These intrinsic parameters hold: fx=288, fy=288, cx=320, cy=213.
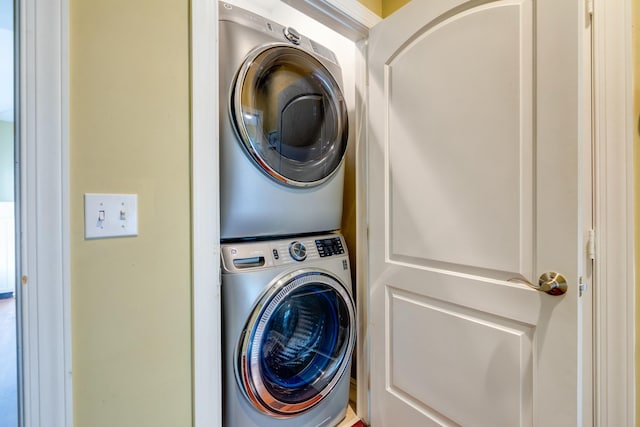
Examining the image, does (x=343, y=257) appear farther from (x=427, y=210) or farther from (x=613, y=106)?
(x=613, y=106)

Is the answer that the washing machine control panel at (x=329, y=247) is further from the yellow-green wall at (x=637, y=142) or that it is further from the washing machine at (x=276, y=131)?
the yellow-green wall at (x=637, y=142)

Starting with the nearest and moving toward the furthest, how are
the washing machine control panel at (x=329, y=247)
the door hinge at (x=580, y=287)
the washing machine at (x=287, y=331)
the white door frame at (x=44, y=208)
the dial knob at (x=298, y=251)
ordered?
the white door frame at (x=44, y=208) → the door hinge at (x=580, y=287) → the washing machine at (x=287, y=331) → the dial knob at (x=298, y=251) → the washing machine control panel at (x=329, y=247)

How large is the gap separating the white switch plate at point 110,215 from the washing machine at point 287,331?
0.36 m

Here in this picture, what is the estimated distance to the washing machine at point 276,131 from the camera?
105 cm

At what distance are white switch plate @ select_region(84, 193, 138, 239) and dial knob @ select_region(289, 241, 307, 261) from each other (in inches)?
23.4

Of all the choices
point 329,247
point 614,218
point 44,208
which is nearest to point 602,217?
point 614,218

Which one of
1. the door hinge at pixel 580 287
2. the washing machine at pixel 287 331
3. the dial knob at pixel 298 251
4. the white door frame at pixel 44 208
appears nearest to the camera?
the white door frame at pixel 44 208

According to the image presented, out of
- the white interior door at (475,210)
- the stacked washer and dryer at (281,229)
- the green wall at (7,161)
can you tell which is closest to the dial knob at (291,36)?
the stacked washer and dryer at (281,229)

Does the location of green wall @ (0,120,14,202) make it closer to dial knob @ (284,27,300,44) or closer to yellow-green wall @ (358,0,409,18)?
dial knob @ (284,27,300,44)

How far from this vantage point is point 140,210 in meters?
0.78

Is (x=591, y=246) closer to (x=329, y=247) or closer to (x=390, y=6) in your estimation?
(x=329, y=247)

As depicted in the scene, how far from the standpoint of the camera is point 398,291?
131 centimetres

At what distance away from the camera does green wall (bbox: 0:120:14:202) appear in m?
0.64

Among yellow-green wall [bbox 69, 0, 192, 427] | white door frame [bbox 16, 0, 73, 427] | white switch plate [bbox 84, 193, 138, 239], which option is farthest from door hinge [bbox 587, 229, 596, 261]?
white door frame [bbox 16, 0, 73, 427]
